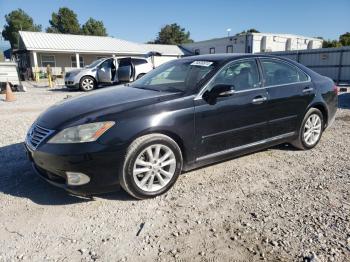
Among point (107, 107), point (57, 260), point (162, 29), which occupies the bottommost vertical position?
point (57, 260)

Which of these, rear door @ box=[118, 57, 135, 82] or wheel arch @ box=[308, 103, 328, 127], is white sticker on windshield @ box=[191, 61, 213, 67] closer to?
wheel arch @ box=[308, 103, 328, 127]

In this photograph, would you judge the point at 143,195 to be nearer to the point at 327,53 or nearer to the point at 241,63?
the point at 241,63

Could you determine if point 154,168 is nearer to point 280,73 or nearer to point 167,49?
point 280,73

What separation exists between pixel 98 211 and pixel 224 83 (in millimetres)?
2137

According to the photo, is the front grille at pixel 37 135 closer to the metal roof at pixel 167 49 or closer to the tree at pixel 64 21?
the metal roof at pixel 167 49

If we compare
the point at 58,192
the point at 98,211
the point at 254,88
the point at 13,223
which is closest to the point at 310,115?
the point at 254,88

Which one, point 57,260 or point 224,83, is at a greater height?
point 224,83

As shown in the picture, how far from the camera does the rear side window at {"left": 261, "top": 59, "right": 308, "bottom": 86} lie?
14.2 ft

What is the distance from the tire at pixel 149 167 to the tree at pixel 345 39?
40.1 meters

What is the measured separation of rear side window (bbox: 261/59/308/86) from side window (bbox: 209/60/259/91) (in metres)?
0.20

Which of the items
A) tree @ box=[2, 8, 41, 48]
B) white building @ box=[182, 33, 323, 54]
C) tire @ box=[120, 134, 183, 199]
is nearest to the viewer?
tire @ box=[120, 134, 183, 199]

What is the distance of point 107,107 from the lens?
3371mm

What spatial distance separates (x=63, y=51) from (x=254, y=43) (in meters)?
17.8

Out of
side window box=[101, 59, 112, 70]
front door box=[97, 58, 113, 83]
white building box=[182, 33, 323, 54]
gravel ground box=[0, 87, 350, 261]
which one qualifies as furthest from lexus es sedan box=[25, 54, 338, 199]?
white building box=[182, 33, 323, 54]
